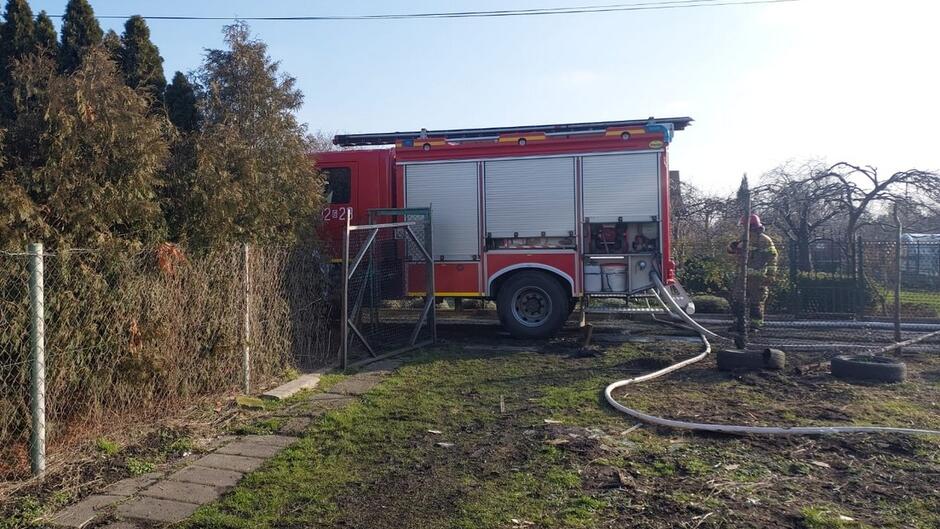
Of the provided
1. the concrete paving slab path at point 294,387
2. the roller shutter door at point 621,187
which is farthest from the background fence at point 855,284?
the concrete paving slab path at point 294,387

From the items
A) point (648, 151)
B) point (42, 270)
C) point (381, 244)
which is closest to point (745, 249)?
point (648, 151)

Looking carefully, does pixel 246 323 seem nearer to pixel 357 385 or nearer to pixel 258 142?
pixel 357 385

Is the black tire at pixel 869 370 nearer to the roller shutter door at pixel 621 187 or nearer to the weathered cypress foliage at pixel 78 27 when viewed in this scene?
the roller shutter door at pixel 621 187

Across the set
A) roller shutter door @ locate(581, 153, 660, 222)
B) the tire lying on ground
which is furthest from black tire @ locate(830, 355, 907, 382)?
roller shutter door @ locate(581, 153, 660, 222)

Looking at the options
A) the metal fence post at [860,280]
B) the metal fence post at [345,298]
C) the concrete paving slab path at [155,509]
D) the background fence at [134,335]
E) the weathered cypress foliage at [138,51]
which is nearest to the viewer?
the concrete paving slab path at [155,509]

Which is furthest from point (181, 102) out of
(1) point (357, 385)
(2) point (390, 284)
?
(1) point (357, 385)

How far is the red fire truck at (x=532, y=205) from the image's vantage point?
33.9 feet

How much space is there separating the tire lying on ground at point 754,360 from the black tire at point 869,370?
0.56 m

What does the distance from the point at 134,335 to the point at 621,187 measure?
7065mm

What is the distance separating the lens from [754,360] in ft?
25.5

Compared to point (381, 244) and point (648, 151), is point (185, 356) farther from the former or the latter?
point (648, 151)

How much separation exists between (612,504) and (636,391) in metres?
3.02

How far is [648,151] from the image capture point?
10266 millimetres

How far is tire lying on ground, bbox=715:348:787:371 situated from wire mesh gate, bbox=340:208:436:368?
4.15 m
